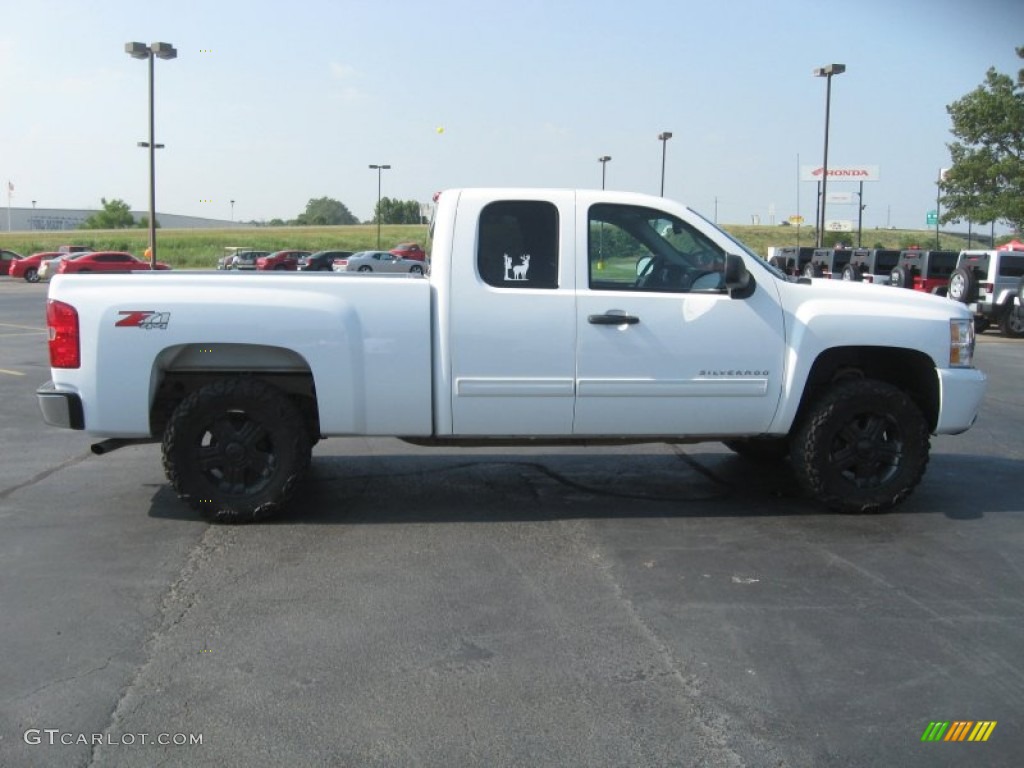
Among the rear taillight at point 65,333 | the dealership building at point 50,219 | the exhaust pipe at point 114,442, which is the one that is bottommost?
the exhaust pipe at point 114,442

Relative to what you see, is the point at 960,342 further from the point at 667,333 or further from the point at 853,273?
the point at 853,273

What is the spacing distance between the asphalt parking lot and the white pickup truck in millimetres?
559

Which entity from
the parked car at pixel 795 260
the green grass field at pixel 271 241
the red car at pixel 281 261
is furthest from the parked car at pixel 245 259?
the parked car at pixel 795 260

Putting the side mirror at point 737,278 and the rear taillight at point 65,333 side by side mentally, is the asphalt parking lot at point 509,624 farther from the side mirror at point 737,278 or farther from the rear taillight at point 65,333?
the side mirror at point 737,278

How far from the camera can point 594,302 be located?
6.00 m

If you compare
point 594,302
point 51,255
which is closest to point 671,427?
point 594,302

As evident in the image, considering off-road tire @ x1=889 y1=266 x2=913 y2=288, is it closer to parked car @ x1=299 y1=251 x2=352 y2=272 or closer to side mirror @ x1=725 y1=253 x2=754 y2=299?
side mirror @ x1=725 y1=253 x2=754 y2=299

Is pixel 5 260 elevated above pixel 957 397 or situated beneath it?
elevated above

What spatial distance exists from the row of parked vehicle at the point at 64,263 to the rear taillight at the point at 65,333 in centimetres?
3372

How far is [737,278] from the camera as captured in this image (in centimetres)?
595

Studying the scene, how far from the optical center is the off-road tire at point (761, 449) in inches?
288

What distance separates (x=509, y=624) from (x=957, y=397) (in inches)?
141

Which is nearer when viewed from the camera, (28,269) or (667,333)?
(667,333)

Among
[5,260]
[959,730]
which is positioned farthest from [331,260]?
[959,730]
